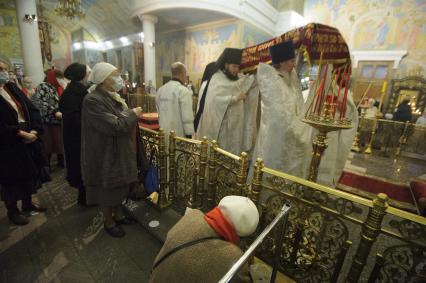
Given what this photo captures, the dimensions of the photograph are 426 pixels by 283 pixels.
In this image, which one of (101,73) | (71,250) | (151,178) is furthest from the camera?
(151,178)

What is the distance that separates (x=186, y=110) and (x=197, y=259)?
2293 millimetres

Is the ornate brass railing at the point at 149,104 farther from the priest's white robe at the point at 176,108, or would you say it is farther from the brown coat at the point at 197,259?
the brown coat at the point at 197,259

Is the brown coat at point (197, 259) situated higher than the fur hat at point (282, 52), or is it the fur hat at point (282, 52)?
the fur hat at point (282, 52)

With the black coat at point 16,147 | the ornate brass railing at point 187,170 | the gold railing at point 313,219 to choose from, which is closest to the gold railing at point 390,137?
the gold railing at point 313,219

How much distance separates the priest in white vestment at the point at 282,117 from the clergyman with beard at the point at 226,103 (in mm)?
403

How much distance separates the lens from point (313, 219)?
147 cm

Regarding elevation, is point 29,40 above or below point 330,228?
above

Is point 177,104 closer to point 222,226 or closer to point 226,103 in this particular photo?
point 226,103

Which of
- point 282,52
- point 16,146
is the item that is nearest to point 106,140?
point 16,146

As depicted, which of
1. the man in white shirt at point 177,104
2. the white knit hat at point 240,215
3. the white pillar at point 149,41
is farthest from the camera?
the white pillar at point 149,41

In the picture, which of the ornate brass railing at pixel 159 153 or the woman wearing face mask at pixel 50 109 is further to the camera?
the woman wearing face mask at pixel 50 109

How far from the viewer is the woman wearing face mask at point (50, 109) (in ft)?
11.2

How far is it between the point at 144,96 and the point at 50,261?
24.9 feet

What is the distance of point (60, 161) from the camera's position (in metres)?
4.16
